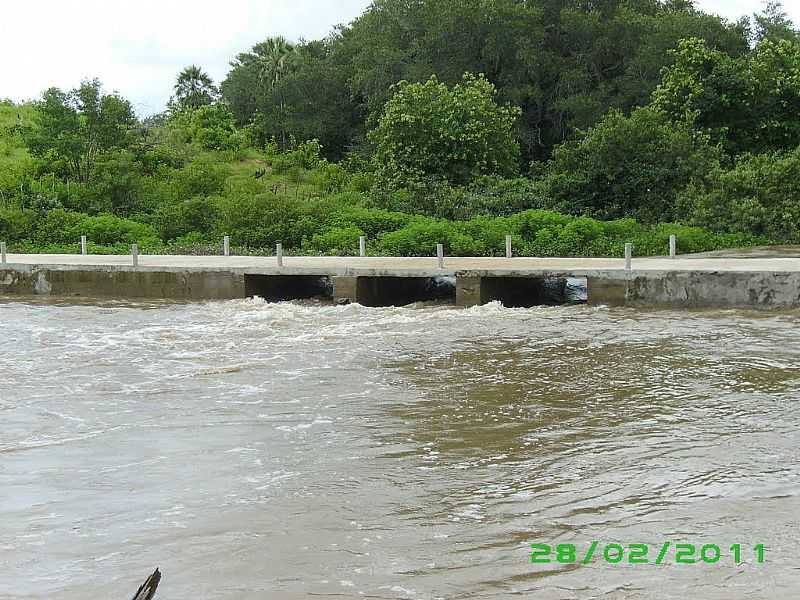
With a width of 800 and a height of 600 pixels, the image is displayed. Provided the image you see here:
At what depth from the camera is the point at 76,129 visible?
134ft

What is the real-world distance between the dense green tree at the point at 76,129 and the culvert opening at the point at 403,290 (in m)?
21.7

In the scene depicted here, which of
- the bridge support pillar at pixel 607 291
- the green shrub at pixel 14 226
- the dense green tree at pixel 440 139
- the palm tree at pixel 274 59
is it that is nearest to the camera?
the bridge support pillar at pixel 607 291

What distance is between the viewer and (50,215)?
36.1m

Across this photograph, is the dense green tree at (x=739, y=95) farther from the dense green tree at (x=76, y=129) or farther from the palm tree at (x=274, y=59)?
the palm tree at (x=274, y=59)

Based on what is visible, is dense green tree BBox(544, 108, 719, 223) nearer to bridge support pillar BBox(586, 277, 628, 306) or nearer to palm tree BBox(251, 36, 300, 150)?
bridge support pillar BBox(586, 277, 628, 306)

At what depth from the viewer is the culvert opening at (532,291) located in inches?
843

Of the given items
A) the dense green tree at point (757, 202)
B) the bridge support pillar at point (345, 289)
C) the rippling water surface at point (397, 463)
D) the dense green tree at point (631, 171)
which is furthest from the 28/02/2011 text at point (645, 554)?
the dense green tree at point (631, 171)

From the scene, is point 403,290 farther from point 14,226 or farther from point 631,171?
point 14,226

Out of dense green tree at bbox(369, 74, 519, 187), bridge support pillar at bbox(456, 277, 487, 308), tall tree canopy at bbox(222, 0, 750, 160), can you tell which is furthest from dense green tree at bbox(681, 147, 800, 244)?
tall tree canopy at bbox(222, 0, 750, 160)

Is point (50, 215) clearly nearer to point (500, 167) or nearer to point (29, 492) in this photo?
point (500, 167)

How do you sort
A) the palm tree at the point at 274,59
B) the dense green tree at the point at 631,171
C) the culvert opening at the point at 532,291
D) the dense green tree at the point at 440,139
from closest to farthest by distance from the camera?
1. the culvert opening at the point at 532,291
2. the dense green tree at the point at 631,171
3. the dense green tree at the point at 440,139
4. the palm tree at the point at 274,59

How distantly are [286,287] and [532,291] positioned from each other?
621cm

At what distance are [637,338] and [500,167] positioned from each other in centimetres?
2230

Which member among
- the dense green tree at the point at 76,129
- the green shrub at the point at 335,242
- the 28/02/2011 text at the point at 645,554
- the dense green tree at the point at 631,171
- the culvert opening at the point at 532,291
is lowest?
the 28/02/2011 text at the point at 645,554
